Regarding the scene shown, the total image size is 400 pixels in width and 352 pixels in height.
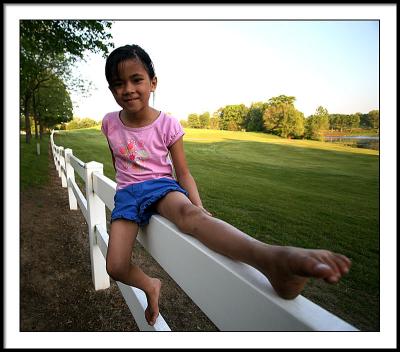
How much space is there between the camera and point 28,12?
1.99 metres

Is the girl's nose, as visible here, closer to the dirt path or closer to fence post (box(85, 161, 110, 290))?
fence post (box(85, 161, 110, 290))

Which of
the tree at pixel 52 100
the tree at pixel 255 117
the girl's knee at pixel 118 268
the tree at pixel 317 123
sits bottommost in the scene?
the girl's knee at pixel 118 268

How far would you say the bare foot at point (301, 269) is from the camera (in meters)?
0.60

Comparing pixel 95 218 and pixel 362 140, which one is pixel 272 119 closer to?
pixel 362 140

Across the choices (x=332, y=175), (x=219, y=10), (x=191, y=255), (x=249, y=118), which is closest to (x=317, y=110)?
(x=332, y=175)

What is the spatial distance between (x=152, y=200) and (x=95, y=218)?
1.47 meters

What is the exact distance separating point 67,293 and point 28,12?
91.1 inches

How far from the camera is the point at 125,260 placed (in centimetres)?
134

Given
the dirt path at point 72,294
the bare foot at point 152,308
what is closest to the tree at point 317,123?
the dirt path at point 72,294

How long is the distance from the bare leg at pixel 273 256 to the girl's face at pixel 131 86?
82 centimetres

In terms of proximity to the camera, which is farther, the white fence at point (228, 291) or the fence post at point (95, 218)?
the fence post at point (95, 218)

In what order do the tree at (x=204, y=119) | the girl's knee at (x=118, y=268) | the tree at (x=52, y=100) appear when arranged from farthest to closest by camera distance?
1. the tree at (x=204, y=119)
2. the tree at (x=52, y=100)
3. the girl's knee at (x=118, y=268)

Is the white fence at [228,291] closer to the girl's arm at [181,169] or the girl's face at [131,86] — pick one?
the girl's arm at [181,169]

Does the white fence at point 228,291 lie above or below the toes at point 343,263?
below
